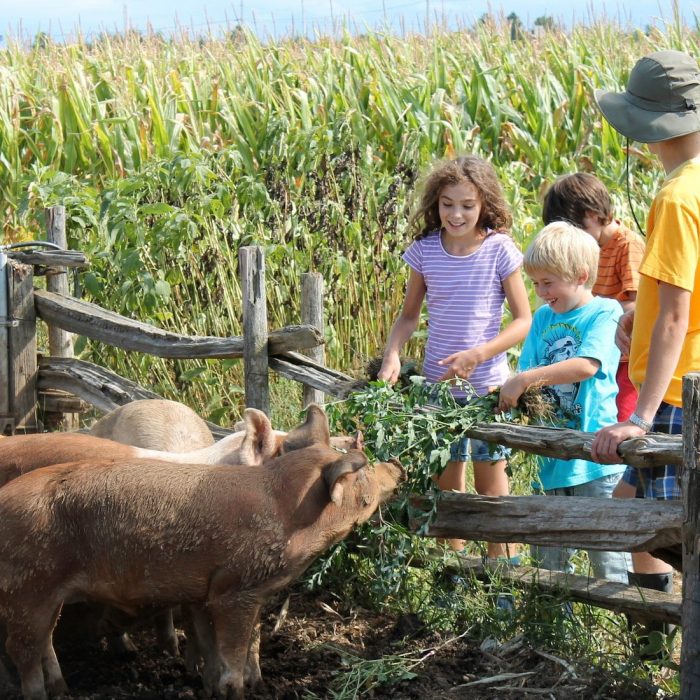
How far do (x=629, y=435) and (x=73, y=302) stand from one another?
14.0ft

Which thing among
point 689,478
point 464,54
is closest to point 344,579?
point 689,478

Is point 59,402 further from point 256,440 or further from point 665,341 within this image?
point 665,341

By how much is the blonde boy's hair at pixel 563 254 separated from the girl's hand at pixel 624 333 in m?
0.25

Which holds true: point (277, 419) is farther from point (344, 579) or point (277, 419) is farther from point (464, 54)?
point (464, 54)

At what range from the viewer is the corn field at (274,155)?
7.15m

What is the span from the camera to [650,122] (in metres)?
3.39

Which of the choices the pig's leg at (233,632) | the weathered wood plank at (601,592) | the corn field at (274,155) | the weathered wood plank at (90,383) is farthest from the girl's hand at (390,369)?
the corn field at (274,155)

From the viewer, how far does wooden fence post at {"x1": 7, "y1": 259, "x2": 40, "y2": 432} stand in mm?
6434

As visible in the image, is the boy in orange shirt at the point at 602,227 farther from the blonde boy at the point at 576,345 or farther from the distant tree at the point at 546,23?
the distant tree at the point at 546,23

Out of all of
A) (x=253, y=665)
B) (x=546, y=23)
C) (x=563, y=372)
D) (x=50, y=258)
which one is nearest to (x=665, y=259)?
(x=563, y=372)

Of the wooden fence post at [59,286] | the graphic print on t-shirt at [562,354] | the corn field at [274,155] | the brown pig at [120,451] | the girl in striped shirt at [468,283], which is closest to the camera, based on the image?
the brown pig at [120,451]

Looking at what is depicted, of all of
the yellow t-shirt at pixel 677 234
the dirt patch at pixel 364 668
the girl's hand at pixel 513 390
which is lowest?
the dirt patch at pixel 364 668

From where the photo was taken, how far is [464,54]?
12.0 m

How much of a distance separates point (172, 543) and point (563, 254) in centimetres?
195
